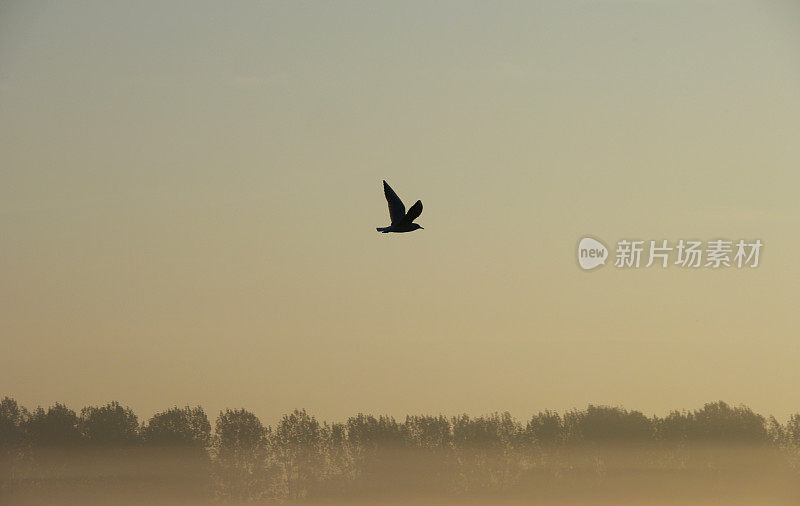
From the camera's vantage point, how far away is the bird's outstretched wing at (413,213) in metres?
46.5

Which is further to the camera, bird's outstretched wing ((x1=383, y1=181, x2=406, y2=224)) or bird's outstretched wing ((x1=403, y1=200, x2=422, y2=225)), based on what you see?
bird's outstretched wing ((x1=383, y1=181, x2=406, y2=224))

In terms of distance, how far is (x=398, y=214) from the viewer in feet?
162

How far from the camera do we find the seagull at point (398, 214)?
4750 cm

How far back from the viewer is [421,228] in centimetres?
4894

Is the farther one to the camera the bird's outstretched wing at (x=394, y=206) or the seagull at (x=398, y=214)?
the bird's outstretched wing at (x=394, y=206)

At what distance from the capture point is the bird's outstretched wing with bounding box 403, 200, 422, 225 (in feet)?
153

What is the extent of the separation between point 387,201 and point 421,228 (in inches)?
101

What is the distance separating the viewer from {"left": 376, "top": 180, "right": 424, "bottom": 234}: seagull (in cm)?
4750

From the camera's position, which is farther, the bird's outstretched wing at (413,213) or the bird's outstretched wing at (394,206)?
the bird's outstretched wing at (394,206)

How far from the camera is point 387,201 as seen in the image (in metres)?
49.8

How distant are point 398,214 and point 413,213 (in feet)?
6.32
